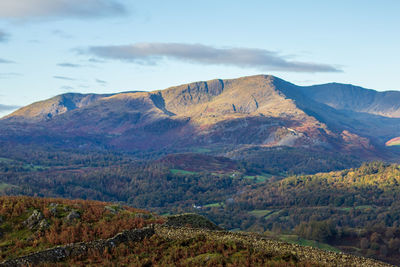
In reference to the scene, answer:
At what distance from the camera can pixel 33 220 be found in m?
38.1

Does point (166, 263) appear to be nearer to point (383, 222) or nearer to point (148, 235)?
point (148, 235)

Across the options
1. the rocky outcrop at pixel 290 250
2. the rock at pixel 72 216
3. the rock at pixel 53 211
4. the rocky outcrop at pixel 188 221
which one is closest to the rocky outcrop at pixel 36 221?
the rock at pixel 53 211

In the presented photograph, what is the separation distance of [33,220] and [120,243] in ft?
32.6

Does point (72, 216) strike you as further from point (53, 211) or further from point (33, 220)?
point (33, 220)

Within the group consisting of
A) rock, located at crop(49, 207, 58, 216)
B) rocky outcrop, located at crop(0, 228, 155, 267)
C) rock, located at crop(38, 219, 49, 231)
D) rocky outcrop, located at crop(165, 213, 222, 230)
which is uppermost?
rock, located at crop(49, 207, 58, 216)

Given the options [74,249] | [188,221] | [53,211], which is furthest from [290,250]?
[53,211]

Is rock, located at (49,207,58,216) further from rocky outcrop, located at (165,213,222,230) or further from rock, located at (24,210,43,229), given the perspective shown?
rocky outcrop, located at (165,213,222,230)

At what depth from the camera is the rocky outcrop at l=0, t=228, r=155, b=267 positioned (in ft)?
98.3

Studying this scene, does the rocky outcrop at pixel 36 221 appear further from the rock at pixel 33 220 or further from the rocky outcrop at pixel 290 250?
the rocky outcrop at pixel 290 250

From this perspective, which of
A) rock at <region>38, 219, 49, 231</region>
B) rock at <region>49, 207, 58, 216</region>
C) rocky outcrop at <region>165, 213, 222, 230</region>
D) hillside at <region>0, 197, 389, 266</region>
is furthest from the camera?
rocky outcrop at <region>165, 213, 222, 230</region>

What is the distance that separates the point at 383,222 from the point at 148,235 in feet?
564

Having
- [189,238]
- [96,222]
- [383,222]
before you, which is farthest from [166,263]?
[383,222]

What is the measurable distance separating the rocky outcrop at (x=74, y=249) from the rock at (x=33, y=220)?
741 centimetres

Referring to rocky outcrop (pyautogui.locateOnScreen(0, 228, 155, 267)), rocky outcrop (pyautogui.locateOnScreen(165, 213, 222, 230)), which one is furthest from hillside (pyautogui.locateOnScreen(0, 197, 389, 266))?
rocky outcrop (pyautogui.locateOnScreen(165, 213, 222, 230))
